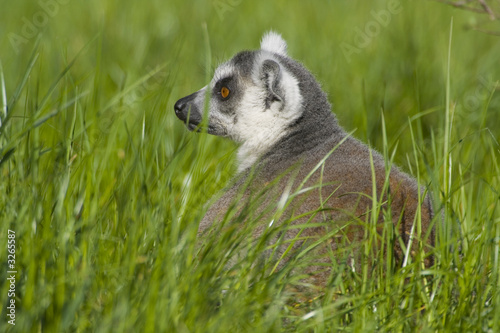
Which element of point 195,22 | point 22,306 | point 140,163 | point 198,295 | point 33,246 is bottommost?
point 198,295

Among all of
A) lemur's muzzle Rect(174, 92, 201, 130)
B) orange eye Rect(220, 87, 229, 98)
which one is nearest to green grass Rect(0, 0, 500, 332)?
lemur's muzzle Rect(174, 92, 201, 130)

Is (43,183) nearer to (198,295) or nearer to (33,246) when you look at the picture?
(33,246)

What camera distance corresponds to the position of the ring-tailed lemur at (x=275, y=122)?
10.8 feet

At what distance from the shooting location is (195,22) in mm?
7656

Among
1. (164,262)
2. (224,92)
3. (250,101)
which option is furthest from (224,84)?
(164,262)

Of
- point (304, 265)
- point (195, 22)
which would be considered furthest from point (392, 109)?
point (304, 265)

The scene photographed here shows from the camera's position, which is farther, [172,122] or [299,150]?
[172,122]

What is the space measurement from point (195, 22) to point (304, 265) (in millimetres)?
5683

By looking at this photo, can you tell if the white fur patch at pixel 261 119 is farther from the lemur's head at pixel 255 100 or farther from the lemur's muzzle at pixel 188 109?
the lemur's muzzle at pixel 188 109

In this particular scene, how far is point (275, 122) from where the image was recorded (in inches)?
154

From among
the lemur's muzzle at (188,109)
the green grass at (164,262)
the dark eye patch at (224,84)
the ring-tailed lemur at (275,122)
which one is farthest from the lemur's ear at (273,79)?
the green grass at (164,262)

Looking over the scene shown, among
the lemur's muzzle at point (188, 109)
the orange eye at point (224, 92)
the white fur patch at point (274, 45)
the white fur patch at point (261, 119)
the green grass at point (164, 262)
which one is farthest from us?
the white fur patch at point (274, 45)

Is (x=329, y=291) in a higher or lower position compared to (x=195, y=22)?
lower

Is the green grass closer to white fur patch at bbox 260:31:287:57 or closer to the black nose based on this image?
the black nose
